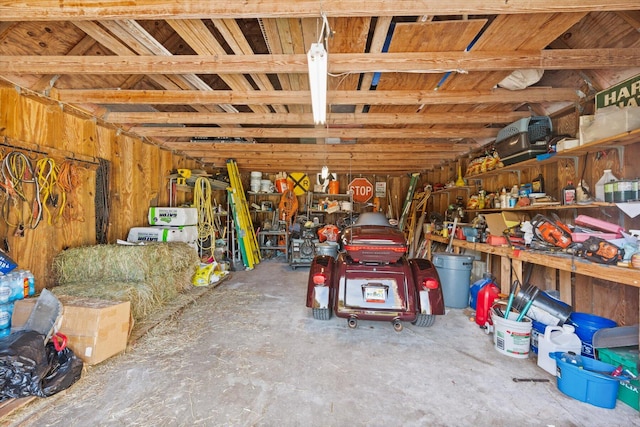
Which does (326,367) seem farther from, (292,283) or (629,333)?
(292,283)

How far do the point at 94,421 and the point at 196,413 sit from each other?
0.59 m

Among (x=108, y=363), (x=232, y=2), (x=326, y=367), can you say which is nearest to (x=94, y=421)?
(x=108, y=363)

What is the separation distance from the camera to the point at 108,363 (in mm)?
2424

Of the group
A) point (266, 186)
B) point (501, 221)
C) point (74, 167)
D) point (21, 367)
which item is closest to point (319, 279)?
point (21, 367)

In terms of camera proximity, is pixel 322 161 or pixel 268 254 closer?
pixel 322 161

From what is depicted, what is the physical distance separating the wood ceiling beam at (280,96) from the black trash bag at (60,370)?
2490mm

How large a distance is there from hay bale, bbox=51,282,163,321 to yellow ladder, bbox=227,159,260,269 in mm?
3186

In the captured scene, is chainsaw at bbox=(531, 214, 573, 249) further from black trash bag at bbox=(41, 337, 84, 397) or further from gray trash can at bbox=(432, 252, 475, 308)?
black trash bag at bbox=(41, 337, 84, 397)

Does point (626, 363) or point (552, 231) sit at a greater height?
point (552, 231)

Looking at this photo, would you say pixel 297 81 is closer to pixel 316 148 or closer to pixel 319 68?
pixel 319 68

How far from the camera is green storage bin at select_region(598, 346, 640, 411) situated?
191cm

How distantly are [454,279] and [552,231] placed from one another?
53.4 inches

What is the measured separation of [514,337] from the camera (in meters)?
2.57

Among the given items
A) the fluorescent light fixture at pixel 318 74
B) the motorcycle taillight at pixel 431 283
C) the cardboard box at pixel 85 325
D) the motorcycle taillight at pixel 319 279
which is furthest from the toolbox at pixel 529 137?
the cardboard box at pixel 85 325
